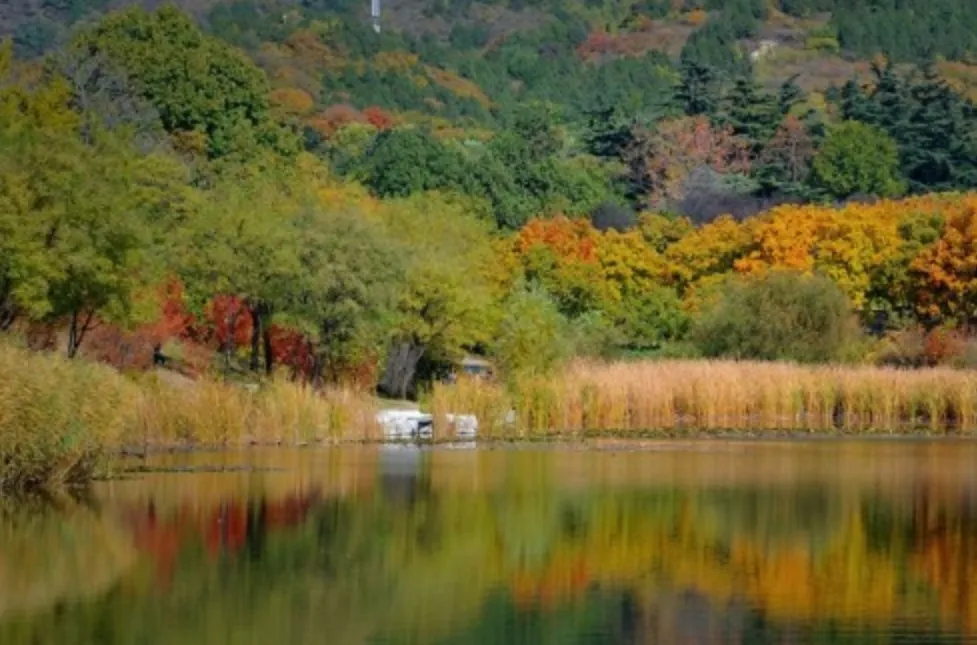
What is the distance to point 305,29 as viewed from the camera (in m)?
177

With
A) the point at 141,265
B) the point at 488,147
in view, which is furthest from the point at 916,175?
the point at 141,265

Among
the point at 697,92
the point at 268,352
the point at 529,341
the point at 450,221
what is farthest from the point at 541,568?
the point at 697,92

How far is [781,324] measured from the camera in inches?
2422

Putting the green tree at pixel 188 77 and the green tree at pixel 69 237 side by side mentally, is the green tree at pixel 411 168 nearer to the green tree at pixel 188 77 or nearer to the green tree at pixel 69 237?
the green tree at pixel 188 77

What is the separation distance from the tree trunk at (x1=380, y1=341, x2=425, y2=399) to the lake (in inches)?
629

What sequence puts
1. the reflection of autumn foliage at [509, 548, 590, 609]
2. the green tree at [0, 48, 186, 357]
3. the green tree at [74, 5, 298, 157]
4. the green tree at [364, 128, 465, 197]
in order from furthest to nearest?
the green tree at [364, 128, 465, 197] → the green tree at [74, 5, 298, 157] → the green tree at [0, 48, 186, 357] → the reflection of autumn foliage at [509, 548, 590, 609]

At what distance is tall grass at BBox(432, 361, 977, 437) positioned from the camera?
160 feet

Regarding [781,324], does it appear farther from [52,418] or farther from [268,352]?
[52,418]

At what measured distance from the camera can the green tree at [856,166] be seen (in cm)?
10425

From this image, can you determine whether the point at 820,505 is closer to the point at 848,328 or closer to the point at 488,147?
the point at 848,328

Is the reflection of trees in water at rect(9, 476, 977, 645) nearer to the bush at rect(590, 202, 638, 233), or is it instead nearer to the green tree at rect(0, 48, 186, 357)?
the green tree at rect(0, 48, 186, 357)

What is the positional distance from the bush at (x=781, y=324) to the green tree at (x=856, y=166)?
40500 mm

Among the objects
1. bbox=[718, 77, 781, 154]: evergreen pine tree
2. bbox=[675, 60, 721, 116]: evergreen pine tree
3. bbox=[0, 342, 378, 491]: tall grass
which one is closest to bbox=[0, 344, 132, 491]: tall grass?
bbox=[0, 342, 378, 491]: tall grass

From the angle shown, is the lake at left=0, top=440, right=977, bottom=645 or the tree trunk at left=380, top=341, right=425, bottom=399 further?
the tree trunk at left=380, top=341, right=425, bottom=399
